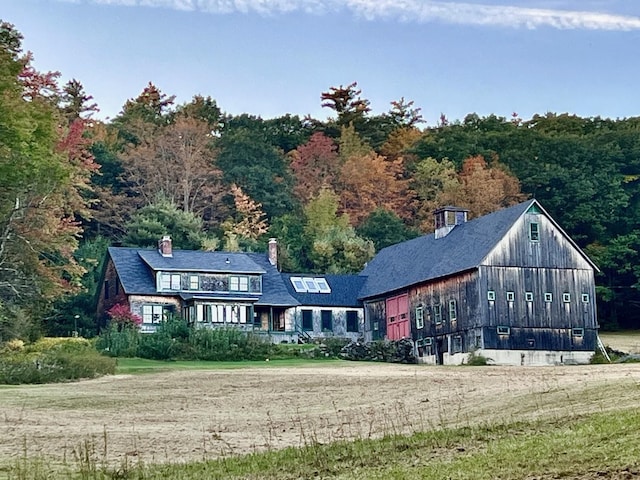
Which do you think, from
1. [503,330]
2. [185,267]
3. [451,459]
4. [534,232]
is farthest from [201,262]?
[451,459]

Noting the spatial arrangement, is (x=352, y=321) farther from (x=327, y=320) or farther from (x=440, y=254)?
(x=440, y=254)

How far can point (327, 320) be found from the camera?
76.9 m

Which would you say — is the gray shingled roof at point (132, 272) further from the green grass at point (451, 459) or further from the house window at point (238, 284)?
the green grass at point (451, 459)

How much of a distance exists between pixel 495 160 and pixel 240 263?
3607cm

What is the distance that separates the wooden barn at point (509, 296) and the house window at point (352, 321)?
7.42 metres

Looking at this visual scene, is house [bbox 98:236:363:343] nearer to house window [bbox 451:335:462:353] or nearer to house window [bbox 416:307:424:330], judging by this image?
house window [bbox 416:307:424:330]

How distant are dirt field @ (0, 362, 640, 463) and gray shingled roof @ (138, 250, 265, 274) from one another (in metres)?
27.1

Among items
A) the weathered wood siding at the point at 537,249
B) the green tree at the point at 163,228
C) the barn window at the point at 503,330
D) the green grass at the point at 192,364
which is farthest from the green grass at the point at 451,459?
the green tree at the point at 163,228

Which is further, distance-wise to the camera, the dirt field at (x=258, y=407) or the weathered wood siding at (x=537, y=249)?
the weathered wood siding at (x=537, y=249)

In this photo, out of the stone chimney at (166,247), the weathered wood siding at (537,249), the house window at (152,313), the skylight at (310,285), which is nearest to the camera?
the weathered wood siding at (537,249)

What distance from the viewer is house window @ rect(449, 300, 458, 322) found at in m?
66.0

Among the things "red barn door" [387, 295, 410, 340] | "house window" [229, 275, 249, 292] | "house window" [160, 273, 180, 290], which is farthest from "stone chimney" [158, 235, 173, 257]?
"red barn door" [387, 295, 410, 340]

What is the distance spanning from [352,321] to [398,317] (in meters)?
5.53

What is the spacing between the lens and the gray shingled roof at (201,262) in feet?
243
